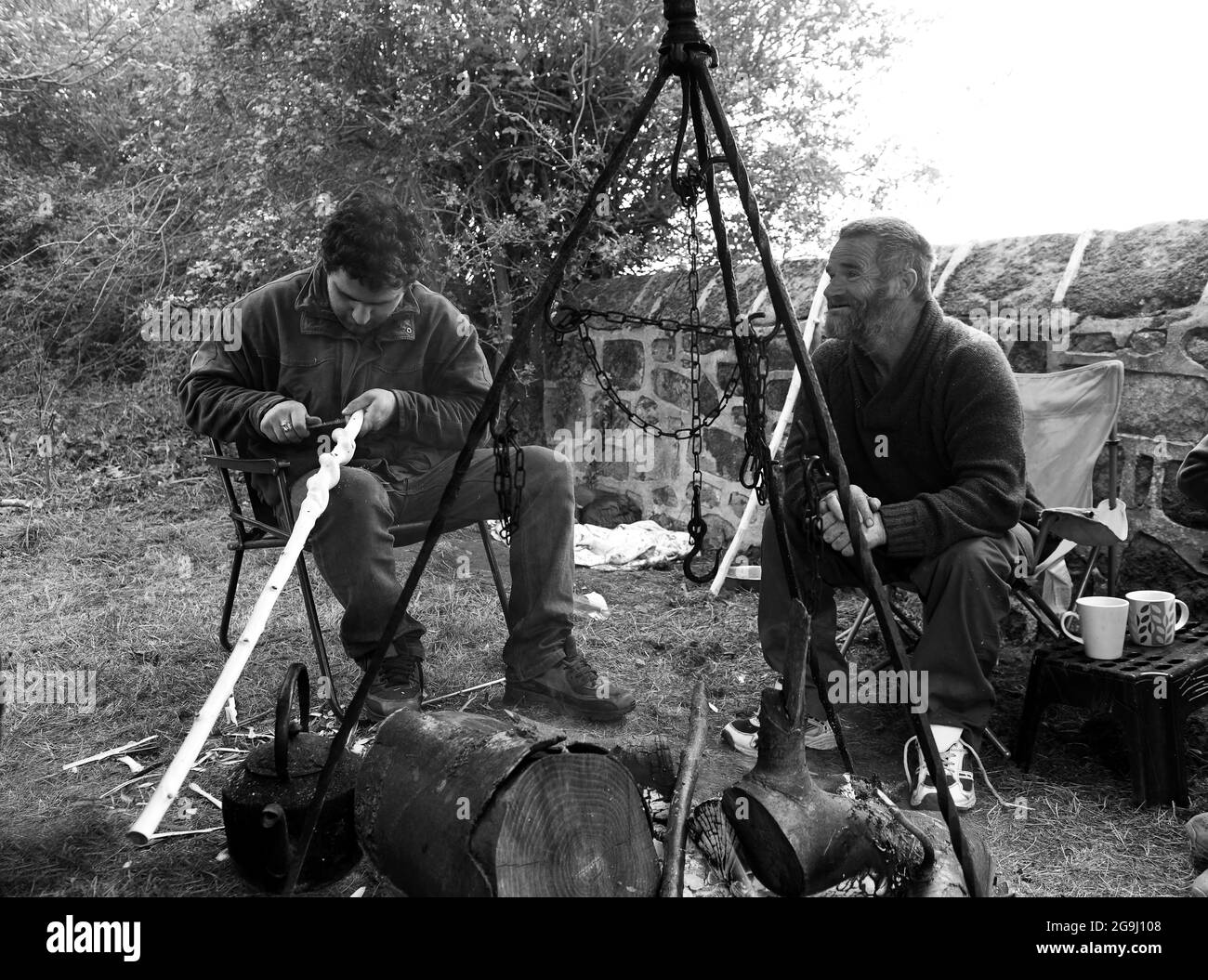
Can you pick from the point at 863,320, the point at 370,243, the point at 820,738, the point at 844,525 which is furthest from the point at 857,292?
the point at 370,243

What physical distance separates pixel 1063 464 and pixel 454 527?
2188 millimetres

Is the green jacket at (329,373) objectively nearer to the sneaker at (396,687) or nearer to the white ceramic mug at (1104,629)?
the sneaker at (396,687)

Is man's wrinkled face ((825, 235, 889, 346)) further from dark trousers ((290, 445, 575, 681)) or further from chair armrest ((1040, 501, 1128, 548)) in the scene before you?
dark trousers ((290, 445, 575, 681))

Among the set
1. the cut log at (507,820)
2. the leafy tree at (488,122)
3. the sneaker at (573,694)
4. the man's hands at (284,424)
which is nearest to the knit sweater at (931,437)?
the sneaker at (573,694)

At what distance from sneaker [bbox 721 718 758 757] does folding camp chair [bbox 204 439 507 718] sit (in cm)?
85

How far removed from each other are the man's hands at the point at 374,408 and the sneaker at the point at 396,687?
760mm

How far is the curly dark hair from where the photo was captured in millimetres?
2965

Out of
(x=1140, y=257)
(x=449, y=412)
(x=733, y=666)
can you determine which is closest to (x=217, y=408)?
(x=449, y=412)

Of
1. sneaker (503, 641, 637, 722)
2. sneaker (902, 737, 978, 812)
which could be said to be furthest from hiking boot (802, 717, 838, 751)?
sneaker (503, 641, 637, 722)

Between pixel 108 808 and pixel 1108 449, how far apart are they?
10.7 feet

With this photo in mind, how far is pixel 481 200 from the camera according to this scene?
5.63m

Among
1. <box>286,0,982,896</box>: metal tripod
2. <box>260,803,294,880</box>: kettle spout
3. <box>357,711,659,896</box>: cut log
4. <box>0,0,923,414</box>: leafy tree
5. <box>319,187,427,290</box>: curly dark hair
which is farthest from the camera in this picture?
<box>0,0,923,414</box>: leafy tree

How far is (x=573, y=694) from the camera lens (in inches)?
121
